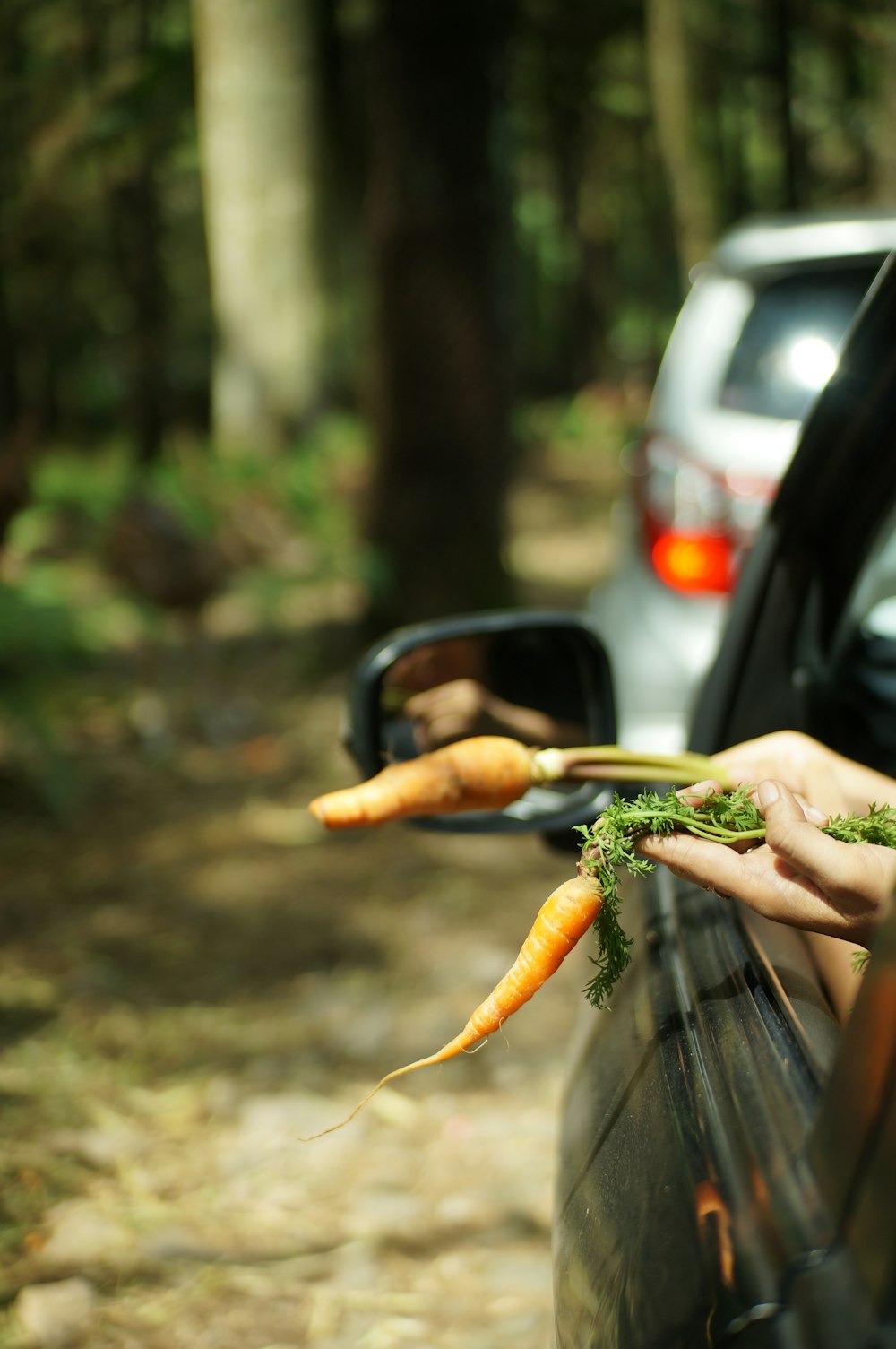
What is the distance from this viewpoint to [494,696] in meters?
2.07

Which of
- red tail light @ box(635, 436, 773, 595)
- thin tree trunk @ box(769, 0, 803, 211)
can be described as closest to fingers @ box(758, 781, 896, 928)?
red tail light @ box(635, 436, 773, 595)

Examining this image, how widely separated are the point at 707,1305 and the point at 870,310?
1.32 m

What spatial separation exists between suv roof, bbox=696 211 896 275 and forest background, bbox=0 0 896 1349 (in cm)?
251

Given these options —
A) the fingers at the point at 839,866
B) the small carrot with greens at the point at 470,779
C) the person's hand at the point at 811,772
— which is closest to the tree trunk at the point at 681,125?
the person's hand at the point at 811,772

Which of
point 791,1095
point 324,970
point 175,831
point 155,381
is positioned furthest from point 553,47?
point 791,1095

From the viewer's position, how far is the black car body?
0.85m

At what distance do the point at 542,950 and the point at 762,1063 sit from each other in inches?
11.5

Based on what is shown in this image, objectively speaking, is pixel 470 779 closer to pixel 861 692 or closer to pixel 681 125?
pixel 861 692

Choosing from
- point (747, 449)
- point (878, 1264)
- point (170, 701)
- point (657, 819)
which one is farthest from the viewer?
point (170, 701)

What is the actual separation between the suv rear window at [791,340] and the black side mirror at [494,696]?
1629 millimetres

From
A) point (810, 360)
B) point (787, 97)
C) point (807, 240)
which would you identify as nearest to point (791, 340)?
point (810, 360)

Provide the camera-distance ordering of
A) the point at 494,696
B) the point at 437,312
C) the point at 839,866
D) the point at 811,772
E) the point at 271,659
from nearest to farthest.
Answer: the point at 839,866, the point at 811,772, the point at 494,696, the point at 437,312, the point at 271,659

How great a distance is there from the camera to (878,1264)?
778 mm

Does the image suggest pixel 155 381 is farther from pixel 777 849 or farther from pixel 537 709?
pixel 777 849
